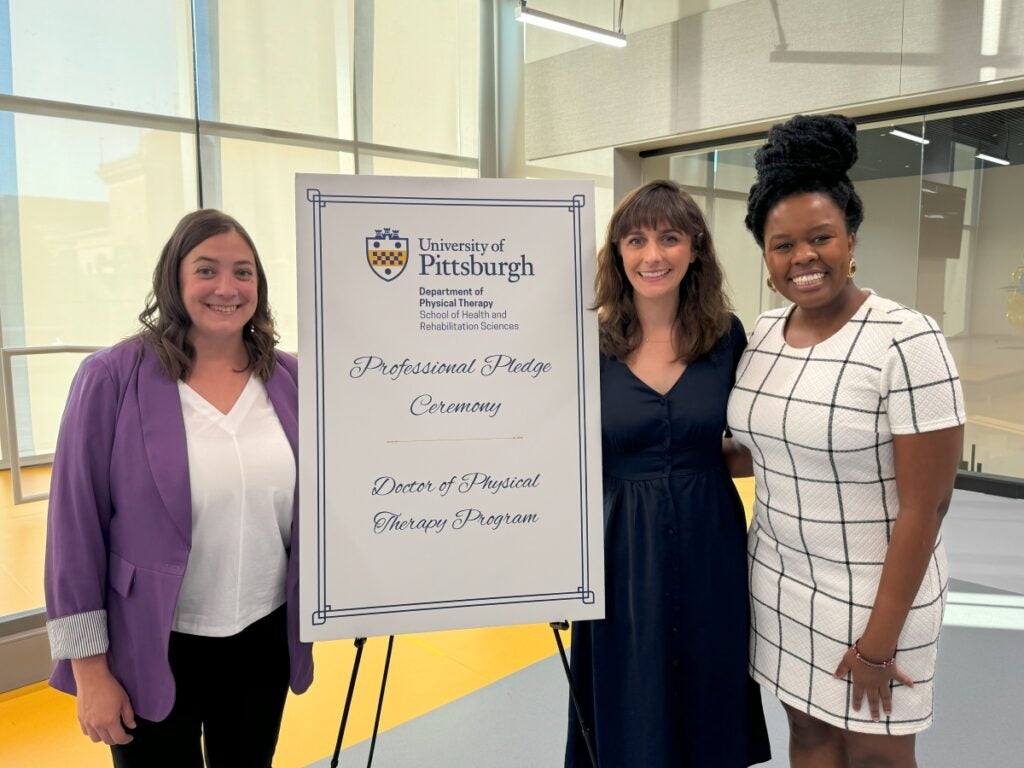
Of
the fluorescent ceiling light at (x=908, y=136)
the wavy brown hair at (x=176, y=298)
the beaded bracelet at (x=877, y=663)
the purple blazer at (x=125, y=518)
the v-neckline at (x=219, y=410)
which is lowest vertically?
the beaded bracelet at (x=877, y=663)

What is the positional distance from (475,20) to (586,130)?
1589 mm

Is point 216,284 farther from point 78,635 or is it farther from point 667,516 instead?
point 667,516

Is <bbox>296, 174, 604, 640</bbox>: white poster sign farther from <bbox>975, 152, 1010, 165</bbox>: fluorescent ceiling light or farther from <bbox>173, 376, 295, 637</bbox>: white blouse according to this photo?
<bbox>975, 152, 1010, 165</bbox>: fluorescent ceiling light

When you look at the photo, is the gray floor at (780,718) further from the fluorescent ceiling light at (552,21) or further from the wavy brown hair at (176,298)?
the fluorescent ceiling light at (552,21)

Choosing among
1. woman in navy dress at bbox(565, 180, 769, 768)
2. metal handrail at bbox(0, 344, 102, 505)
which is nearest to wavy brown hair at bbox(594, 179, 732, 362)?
woman in navy dress at bbox(565, 180, 769, 768)

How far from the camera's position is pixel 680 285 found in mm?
1798

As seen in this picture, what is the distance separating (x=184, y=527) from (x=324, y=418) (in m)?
0.35

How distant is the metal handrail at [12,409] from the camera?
3.22m

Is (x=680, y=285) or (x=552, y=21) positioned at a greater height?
(x=552, y=21)

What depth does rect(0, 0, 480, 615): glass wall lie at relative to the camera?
14.1 ft

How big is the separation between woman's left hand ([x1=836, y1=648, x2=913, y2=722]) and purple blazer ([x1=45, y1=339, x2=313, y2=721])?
4.52 feet

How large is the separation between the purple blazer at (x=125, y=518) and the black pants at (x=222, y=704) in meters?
0.08

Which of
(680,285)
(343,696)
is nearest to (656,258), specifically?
(680,285)

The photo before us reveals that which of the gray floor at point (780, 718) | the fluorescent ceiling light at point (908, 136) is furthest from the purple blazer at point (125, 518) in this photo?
the fluorescent ceiling light at point (908, 136)
